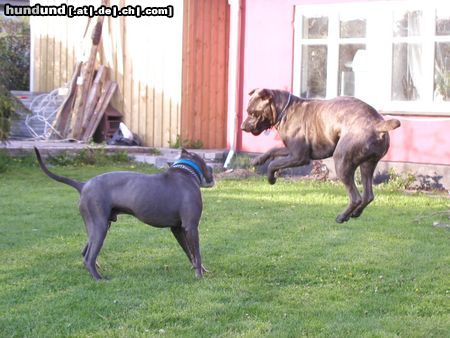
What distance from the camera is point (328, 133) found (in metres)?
6.87

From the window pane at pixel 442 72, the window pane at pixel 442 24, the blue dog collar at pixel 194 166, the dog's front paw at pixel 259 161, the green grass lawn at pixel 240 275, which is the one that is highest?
the window pane at pixel 442 24

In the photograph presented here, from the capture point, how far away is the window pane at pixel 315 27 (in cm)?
1521

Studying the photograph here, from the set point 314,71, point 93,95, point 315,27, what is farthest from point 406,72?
point 93,95

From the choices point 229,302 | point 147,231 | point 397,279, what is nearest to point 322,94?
point 147,231

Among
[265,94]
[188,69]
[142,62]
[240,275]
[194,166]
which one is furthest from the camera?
[142,62]

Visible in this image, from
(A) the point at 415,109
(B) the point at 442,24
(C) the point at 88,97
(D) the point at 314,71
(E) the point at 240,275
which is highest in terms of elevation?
(B) the point at 442,24

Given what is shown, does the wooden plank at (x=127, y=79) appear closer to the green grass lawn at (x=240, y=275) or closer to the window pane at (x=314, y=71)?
the window pane at (x=314, y=71)

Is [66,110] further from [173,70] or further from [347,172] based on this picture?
[347,172]

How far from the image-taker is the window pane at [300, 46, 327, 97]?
15.3m

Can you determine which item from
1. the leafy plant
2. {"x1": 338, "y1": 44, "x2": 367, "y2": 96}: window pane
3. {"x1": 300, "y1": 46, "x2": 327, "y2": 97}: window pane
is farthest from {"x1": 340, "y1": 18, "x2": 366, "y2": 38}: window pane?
the leafy plant

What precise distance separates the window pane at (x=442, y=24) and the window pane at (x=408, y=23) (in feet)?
1.05

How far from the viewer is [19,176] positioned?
1464cm

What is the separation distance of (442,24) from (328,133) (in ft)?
25.4

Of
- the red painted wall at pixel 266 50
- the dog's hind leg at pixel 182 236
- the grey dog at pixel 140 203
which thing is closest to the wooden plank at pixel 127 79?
the red painted wall at pixel 266 50
